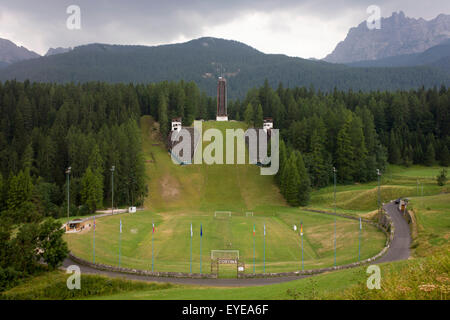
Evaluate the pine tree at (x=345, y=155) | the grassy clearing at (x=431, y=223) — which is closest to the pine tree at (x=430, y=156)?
the pine tree at (x=345, y=155)

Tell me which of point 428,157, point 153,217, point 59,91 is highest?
point 59,91

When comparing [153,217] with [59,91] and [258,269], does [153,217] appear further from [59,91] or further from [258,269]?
[59,91]

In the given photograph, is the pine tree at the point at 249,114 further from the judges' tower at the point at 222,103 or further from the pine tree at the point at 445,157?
the pine tree at the point at 445,157

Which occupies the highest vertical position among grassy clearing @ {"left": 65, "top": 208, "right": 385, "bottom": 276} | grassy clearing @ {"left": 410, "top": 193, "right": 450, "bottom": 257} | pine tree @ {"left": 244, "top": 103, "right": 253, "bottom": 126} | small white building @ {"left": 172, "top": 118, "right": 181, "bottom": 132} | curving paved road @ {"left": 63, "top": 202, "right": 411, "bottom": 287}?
pine tree @ {"left": 244, "top": 103, "right": 253, "bottom": 126}

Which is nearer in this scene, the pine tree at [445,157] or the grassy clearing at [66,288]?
the grassy clearing at [66,288]

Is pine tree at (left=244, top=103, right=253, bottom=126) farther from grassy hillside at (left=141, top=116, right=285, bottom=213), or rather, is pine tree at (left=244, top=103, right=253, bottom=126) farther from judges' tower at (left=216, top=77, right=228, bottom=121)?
grassy hillside at (left=141, top=116, right=285, bottom=213)

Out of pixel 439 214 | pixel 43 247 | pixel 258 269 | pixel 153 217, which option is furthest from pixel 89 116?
pixel 439 214

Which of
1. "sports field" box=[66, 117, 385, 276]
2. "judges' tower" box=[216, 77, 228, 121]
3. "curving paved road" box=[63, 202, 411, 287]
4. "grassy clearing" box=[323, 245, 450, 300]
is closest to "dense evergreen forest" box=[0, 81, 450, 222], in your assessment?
"judges' tower" box=[216, 77, 228, 121]
